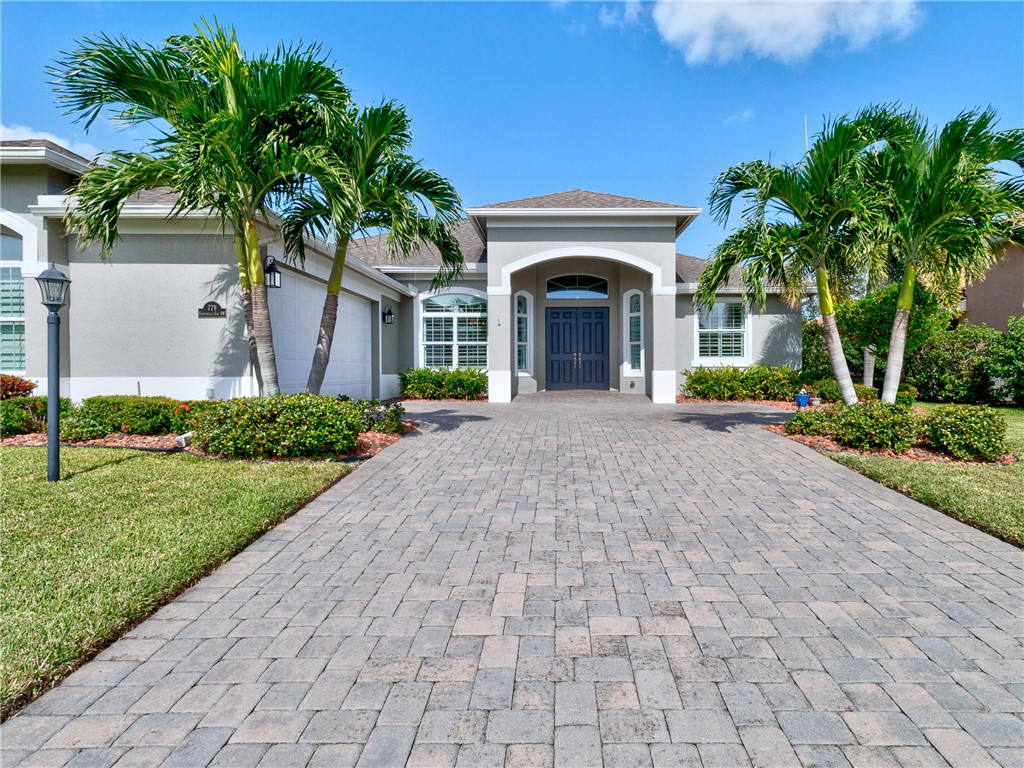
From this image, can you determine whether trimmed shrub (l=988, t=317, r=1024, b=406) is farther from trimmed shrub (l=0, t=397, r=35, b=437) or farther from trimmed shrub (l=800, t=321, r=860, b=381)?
trimmed shrub (l=0, t=397, r=35, b=437)

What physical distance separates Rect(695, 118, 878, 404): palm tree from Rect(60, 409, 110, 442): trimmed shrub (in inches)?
385

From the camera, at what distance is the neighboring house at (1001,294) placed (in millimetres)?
17109

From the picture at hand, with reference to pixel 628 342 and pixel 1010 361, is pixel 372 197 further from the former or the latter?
pixel 1010 361

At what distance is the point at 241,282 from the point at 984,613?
8.93m

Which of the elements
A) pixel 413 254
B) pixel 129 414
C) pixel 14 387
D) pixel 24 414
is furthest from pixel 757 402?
pixel 14 387

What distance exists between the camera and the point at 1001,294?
17.8 m

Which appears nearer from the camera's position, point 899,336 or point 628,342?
point 899,336

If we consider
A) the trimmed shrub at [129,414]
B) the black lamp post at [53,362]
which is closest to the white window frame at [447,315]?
the trimmed shrub at [129,414]

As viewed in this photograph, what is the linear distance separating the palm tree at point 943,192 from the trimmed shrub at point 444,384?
9.92 m

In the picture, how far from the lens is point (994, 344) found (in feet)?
44.2

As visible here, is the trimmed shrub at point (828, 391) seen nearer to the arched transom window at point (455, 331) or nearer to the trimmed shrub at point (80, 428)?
the arched transom window at point (455, 331)

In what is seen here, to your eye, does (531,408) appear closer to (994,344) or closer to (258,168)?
(258,168)

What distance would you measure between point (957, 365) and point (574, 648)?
16025 mm

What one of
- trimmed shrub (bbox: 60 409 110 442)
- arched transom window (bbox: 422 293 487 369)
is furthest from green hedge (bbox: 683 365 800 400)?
trimmed shrub (bbox: 60 409 110 442)
